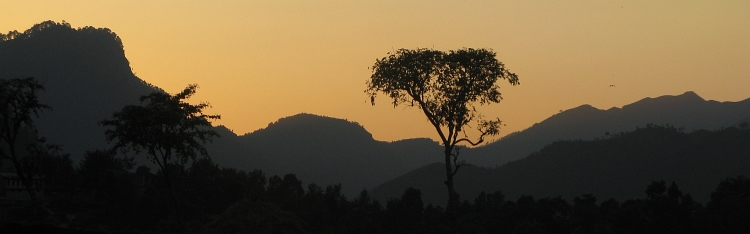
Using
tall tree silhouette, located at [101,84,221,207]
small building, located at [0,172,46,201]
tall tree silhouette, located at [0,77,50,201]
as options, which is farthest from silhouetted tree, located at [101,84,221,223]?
small building, located at [0,172,46,201]

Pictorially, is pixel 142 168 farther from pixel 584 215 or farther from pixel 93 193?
pixel 584 215

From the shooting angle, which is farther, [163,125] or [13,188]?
[13,188]

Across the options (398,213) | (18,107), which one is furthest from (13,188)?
(398,213)

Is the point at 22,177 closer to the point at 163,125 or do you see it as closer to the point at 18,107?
the point at 18,107

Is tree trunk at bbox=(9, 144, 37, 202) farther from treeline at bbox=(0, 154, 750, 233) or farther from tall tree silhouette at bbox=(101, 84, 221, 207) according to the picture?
tall tree silhouette at bbox=(101, 84, 221, 207)

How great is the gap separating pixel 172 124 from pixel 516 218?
2581 cm

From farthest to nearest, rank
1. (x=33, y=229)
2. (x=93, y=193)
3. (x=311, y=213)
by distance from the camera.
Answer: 1. (x=93, y=193)
2. (x=311, y=213)
3. (x=33, y=229)

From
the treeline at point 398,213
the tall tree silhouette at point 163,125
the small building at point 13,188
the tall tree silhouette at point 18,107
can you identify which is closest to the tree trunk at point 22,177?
the tall tree silhouette at point 18,107

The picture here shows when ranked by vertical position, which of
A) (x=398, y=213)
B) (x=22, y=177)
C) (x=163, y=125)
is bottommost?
(x=398, y=213)

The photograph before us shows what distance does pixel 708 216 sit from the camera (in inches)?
2179

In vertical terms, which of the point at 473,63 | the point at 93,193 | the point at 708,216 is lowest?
the point at 708,216

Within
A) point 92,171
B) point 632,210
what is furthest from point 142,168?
point 632,210

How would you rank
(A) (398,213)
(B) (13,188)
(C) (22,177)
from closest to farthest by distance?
(C) (22,177) → (A) (398,213) → (B) (13,188)

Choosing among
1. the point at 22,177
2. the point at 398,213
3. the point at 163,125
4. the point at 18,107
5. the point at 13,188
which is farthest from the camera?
the point at 13,188
